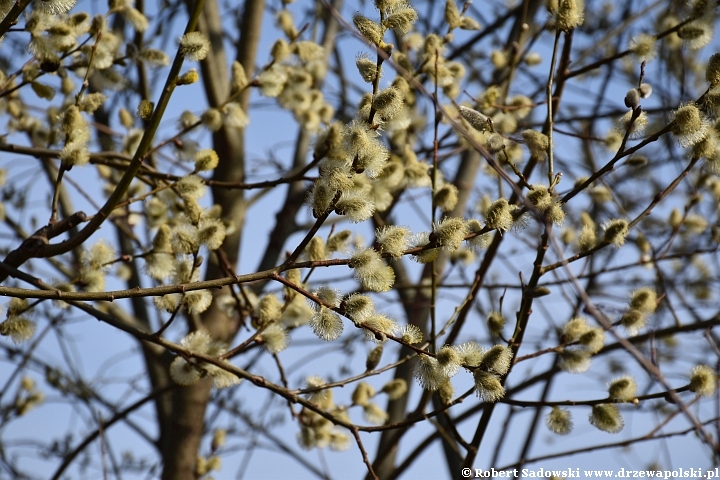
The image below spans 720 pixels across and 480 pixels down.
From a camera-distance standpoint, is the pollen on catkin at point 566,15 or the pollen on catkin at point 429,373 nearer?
the pollen on catkin at point 429,373

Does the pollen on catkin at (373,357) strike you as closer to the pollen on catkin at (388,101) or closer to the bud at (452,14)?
the pollen on catkin at (388,101)

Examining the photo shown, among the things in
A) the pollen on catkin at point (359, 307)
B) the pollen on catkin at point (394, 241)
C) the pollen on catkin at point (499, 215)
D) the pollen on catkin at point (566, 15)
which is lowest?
the pollen on catkin at point (359, 307)

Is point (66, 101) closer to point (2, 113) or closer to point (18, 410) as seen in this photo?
point (2, 113)

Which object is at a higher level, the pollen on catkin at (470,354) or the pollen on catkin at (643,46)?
the pollen on catkin at (643,46)

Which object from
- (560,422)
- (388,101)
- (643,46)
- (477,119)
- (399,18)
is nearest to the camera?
(388,101)

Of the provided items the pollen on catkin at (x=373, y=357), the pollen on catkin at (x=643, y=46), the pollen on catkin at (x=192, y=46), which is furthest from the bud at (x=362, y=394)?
the pollen on catkin at (x=643, y=46)

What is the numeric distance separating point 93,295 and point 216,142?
76.4 inches

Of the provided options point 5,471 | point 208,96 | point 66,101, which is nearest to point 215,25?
point 208,96

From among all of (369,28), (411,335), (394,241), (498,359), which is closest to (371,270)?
(394,241)

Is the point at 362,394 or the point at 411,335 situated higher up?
the point at 362,394

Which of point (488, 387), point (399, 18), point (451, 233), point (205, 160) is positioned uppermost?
point (205, 160)

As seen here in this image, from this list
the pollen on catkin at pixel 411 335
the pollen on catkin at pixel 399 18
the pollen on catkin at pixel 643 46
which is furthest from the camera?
the pollen on catkin at pixel 643 46

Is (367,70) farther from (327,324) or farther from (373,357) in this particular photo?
(373,357)

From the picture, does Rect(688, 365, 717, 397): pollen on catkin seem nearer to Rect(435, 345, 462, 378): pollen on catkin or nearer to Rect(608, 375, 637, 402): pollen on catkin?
Rect(608, 375, 637, 402): pollen on catkin
